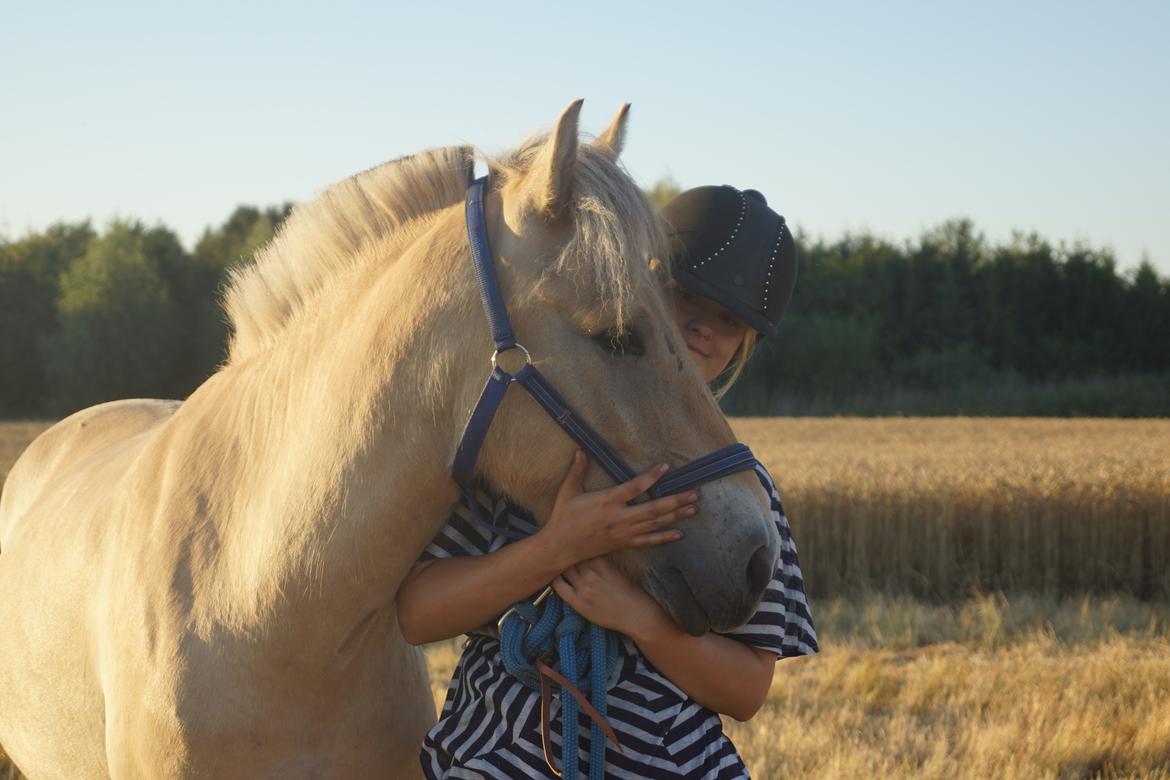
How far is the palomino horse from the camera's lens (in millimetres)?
2002

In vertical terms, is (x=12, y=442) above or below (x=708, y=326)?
below

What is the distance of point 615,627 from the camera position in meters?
2.12

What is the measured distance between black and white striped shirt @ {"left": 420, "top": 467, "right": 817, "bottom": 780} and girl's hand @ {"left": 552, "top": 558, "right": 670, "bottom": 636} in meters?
0.17

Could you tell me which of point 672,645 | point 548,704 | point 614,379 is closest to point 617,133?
point 614,379

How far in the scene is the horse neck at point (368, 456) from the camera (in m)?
2.10

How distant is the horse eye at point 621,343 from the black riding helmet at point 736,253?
1.72 feet

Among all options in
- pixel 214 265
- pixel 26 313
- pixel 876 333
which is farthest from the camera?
pixel 214 265

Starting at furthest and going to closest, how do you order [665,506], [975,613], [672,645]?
[975,613] → [672,645] → [665,506]

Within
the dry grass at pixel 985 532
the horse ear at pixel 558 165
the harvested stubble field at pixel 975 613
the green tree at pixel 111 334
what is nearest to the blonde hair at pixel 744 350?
the horse ear at pixel 558 165

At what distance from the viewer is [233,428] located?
97.2 inches

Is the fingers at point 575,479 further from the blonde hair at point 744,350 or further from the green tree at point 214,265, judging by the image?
the green tree at point 214,265

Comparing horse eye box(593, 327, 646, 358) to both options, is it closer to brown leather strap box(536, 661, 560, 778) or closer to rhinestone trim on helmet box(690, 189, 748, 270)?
rhinestone trim on helmet box(690, 189, 748, 270)

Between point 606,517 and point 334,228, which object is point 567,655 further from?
point 334,228

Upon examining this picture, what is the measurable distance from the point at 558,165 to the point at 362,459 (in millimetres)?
739
